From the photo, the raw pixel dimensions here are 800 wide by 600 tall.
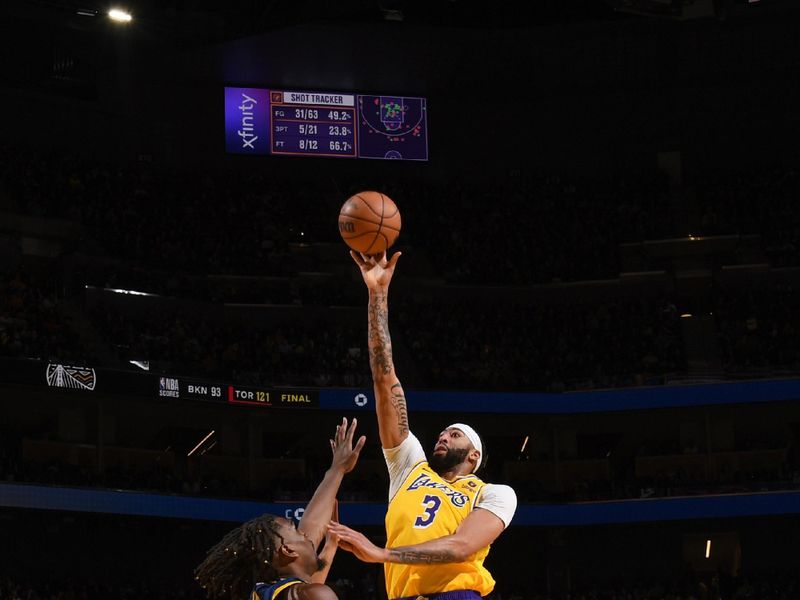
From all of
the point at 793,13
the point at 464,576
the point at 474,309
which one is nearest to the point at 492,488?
the point at 464,576

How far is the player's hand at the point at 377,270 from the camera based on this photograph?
8195 millimetres

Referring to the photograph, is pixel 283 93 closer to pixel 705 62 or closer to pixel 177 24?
pixel 177 24

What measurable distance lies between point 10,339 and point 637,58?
79.2 ft

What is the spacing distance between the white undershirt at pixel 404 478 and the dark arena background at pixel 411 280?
21203 mm

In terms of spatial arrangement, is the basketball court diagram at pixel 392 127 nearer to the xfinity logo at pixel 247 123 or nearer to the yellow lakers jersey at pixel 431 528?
the xfinity logo at pixel 247 123

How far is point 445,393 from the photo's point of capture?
34.2 metres

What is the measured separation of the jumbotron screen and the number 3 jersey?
34.2 m

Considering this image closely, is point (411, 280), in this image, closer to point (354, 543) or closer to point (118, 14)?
point (118, 14)

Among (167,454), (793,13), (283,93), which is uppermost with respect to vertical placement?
(793,13)

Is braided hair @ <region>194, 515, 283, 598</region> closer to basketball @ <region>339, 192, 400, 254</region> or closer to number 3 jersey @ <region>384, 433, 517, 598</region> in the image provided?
number 3 jersey @ <region>384, 433, 517, 598</region>

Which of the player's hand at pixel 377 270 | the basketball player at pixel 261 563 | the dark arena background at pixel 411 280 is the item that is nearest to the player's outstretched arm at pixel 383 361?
the player's hand at pixel 377 270

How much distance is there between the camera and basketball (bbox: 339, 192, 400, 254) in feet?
27.9

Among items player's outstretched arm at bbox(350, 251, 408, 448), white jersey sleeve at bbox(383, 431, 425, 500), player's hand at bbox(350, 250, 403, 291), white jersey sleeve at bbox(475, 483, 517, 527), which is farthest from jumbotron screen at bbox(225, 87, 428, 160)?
white jersey sleeve at bbox(475, 483, 517, 527)

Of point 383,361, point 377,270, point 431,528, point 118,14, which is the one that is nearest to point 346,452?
point 431,528
